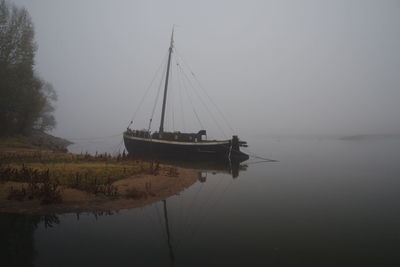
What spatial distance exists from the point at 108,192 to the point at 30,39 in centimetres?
2824

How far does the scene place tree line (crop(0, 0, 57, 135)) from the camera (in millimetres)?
22453

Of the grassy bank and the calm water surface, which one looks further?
the grassy bank

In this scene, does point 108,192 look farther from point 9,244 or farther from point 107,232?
point 9,244

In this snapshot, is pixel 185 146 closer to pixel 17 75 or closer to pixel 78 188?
pixel 78 188

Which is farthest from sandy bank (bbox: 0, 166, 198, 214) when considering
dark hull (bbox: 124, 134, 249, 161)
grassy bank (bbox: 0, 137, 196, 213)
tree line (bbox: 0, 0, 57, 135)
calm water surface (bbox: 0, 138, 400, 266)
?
tree line (bbox: 0, 0, 57, 135)

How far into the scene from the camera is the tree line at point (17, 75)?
22.5 metres

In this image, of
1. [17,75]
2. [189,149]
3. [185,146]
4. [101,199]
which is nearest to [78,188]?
Result: [101,199]

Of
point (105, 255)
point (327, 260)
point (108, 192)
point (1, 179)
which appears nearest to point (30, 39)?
Answer: point (1, 179)

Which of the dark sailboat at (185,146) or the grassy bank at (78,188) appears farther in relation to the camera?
the dark sailboat at (185,146)

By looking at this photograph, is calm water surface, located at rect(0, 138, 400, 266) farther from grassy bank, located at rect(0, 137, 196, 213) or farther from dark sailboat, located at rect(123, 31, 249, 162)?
dark sailboat, located at rect(123, 31, 249, 162)

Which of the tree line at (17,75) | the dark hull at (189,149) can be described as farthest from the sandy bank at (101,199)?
the tree line at (17,75)

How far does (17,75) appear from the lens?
77.2ft

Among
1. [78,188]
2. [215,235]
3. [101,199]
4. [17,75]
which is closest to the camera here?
[215,235]

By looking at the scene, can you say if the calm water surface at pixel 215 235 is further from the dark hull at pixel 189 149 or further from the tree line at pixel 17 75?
the tree line at pixel 17 75
